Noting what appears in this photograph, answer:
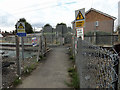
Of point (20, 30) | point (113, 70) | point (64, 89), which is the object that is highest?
point (20, 30)

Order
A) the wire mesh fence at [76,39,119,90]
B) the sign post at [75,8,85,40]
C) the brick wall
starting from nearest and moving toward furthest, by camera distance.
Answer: the wire mesh fence at [76,39,119,90] → the sign post at [75,8,85,40] → the brick wall

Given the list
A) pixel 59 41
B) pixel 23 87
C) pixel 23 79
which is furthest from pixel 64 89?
pixel 59 41

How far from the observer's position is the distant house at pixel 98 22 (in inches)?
699

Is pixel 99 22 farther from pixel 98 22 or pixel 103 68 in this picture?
pixel 103 68

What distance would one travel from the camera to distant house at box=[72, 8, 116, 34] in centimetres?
1775

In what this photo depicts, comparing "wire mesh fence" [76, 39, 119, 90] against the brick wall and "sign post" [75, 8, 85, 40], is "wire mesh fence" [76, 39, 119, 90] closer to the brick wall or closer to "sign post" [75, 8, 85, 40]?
"sign post" [75, 8, 85, 40]

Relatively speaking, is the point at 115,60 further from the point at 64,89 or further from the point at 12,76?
the point at 12,76

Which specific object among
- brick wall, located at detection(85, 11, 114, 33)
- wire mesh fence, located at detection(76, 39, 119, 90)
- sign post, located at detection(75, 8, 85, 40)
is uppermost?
brick wall, located at detection(85, 11, 114, 33)

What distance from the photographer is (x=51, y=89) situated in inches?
135

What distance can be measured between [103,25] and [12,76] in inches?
764

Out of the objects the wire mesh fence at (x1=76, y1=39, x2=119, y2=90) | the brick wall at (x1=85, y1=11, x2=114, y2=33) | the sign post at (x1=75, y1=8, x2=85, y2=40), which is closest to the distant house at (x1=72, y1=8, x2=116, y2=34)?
the brick wall at (x1=85, y1=11, x2=114, y2=33)

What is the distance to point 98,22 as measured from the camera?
63.8 feet

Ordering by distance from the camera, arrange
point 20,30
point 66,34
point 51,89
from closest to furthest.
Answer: point 51,89, point 20,30, point 66,34

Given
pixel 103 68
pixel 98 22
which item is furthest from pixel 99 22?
pixel 103 68
